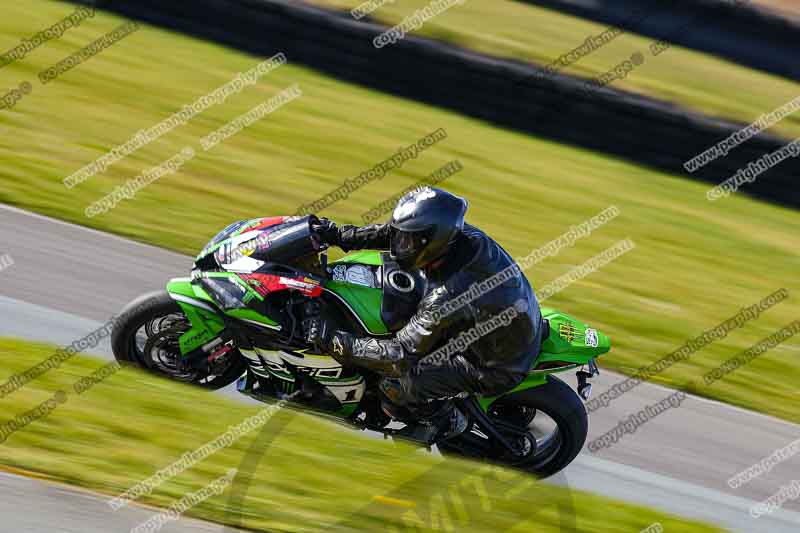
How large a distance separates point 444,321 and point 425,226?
0.59m

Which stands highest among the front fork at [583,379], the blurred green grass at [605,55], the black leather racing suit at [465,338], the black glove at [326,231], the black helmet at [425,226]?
the black helmet at [425,226]

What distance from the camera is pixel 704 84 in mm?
15172

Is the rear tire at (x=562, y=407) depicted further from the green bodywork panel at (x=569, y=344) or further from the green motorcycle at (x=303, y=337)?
the green bodywork panel at (x=569, y=344)

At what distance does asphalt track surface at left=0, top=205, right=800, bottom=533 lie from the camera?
691cm

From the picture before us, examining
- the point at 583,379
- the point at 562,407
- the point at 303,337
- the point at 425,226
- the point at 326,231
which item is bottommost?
the point at 562,407

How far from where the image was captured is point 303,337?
6039mm

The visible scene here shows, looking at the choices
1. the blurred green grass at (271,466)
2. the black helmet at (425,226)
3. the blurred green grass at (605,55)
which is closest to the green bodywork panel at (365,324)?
the blurred green grass at (271,466)

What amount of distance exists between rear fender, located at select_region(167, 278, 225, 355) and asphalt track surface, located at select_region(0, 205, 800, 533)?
65 cm

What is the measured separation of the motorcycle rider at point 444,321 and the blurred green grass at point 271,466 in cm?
53

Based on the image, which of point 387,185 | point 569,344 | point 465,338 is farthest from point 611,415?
point 387,185

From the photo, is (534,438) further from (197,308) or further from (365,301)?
(197,308)

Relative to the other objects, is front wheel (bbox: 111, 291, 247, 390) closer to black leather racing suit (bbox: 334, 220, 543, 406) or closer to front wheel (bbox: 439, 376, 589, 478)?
→ black leather racing suit (bbox: 334, 220, 543, 406)

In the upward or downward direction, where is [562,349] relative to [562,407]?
upward

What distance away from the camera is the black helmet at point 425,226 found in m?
5.46
